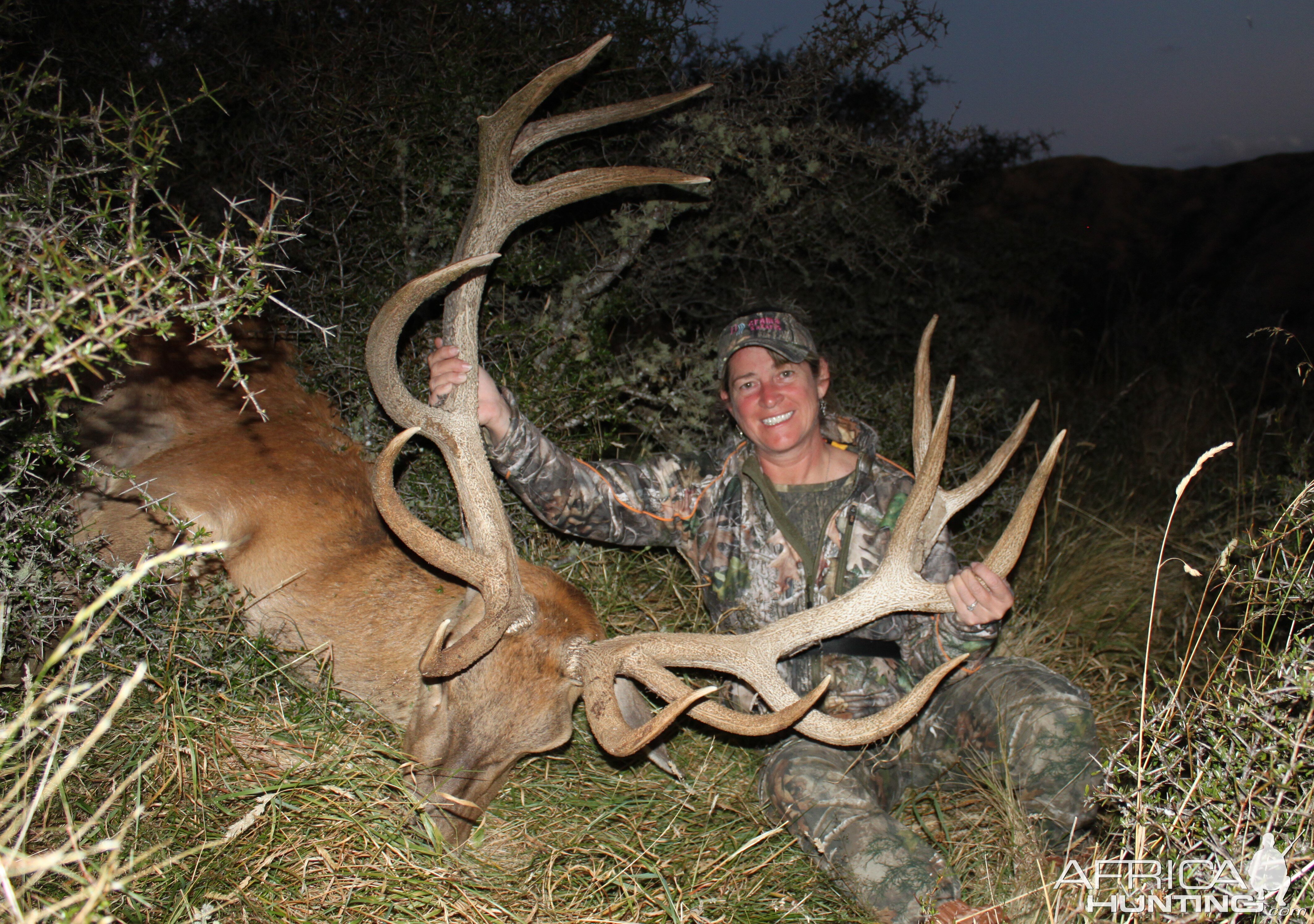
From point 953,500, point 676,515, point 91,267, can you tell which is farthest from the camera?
point 676,515

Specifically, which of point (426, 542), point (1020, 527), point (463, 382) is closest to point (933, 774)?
point (1020, 527)

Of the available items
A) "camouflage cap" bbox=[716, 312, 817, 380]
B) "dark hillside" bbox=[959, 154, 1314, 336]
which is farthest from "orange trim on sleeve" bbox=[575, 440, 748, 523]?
"dark hillside" bbox=[959, 154, 1314, 336]

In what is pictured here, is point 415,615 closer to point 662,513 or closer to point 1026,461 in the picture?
point 662,513

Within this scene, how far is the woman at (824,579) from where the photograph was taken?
3148mm

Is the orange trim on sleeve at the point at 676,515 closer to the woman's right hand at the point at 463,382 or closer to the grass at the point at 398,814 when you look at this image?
the woman's right hand at the point at 463,382

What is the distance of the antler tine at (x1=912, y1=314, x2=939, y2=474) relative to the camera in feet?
9.89

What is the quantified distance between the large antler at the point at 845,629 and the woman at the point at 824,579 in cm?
19

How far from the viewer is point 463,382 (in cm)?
315

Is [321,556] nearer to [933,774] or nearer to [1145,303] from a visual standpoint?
[933,774]

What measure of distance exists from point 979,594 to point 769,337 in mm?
1415

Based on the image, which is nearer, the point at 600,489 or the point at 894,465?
the point at 600,489

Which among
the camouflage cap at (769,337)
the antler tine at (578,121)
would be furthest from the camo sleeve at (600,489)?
the antler tine at (578,121)

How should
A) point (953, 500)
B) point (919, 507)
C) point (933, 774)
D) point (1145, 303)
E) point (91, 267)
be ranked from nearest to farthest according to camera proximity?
point (91, 267), point (919, 507), point (953, 500), point (933, 774), point (1145, 303)

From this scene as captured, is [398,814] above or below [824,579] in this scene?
below
